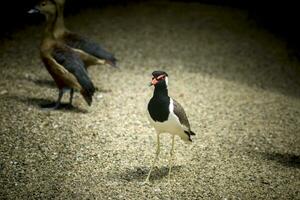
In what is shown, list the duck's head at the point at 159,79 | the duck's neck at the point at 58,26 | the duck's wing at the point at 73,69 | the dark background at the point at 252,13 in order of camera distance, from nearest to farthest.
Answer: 1. the duck's head at the point at 159,79
2. the duck's wing at the point at 73,69
3. the duck's neck at the point at 58,26
4. the dark background at the point at 252,13

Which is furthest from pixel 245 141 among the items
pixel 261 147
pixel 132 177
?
pixel 132 177

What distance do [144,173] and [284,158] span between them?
1612mm

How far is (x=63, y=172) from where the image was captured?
14.0ft

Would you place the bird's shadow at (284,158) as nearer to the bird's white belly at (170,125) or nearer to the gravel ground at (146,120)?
the gravel ground at (146,120)

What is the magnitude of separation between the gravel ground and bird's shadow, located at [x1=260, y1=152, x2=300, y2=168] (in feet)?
0.04

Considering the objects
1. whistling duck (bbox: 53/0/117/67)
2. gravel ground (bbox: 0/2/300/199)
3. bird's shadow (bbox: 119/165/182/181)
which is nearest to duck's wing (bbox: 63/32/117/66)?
whistling duck (bbox: 53/0/117/67)

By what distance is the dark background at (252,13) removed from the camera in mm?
9148

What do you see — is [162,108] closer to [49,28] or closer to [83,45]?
[49,28]

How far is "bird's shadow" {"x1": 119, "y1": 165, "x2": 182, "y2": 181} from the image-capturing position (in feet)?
14.1

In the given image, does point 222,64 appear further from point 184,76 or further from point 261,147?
point 261,147

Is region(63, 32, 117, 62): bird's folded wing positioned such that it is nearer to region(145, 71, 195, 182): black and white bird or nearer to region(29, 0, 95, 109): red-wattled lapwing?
region(29, 0, 95, 109): red-wattled lapwing

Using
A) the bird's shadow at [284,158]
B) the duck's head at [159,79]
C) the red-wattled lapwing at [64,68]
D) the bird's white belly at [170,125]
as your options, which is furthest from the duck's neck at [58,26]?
the bird's shadow at [284,158]

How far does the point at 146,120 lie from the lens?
224 inches

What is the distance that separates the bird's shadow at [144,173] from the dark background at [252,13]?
16.1 feet
